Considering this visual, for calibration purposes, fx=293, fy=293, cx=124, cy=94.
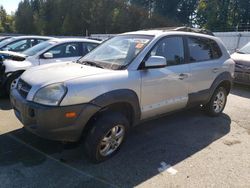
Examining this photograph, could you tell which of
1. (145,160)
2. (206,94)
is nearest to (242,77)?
(206,94)

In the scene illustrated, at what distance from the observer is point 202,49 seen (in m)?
5.46

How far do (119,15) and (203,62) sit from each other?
2036 inches

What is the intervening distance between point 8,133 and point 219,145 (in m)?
3.39

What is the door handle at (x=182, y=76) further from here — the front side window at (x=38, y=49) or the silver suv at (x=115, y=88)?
the front side window at (x=38, y=49)

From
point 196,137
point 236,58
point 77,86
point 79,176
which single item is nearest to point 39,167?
point 79,176

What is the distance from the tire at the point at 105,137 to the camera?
3.72 metres

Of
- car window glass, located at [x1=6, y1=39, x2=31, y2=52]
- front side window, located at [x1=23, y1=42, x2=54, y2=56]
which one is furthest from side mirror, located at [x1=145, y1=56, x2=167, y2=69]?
car window glass, located at [x1=6, y1=39, x2=31, y2=52]

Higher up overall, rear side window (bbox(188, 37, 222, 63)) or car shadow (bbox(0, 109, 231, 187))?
rear side window (bbox(188, 37, 222, 63))

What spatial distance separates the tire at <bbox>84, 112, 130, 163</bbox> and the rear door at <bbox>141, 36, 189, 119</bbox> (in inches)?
19.4

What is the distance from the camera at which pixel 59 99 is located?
3.48 metres

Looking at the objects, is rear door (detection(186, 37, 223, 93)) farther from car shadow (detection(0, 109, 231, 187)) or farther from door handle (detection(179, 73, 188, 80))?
car shadow (detection(0, 109, 231, 187))

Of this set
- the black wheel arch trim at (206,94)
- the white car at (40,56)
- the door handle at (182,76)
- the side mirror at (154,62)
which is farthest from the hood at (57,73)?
the white car at (40,56)

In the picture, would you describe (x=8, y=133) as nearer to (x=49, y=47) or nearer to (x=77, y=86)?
(x=77, y=86)

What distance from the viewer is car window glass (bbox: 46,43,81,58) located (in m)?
7.38
